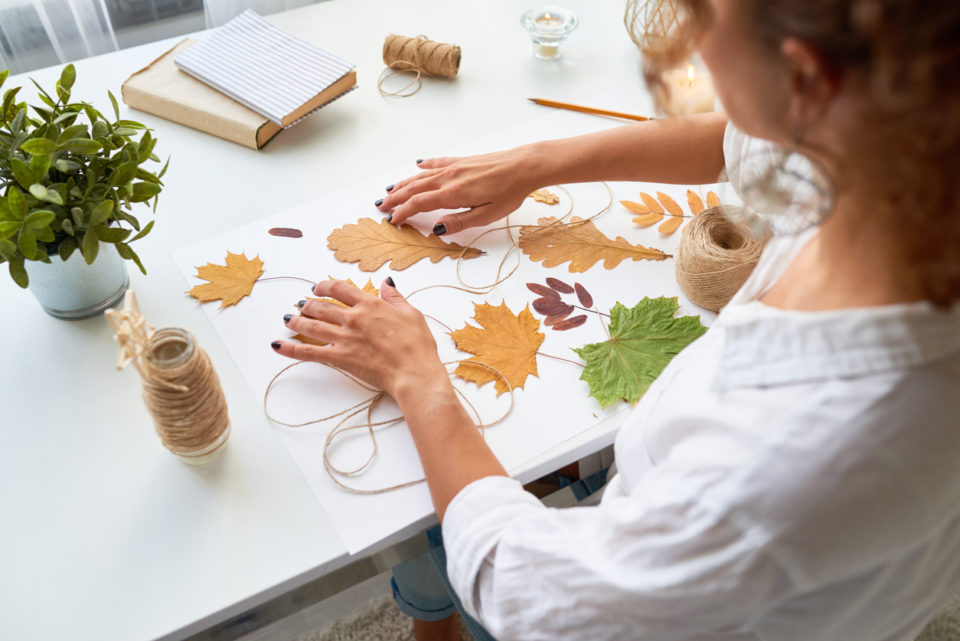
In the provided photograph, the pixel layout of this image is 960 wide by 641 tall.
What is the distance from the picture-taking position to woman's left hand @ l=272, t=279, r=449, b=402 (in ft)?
2.45

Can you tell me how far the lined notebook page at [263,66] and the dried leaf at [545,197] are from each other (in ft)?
1.02

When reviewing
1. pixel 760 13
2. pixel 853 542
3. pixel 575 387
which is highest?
pixel 760 13

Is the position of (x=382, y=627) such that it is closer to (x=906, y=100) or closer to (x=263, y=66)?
(x=263, y=66)

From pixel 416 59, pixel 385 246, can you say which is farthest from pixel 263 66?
pixel 385 246

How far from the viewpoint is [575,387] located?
78cm

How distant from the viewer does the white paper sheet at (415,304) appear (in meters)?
0.70

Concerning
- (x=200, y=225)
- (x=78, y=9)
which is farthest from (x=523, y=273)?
(x=78, y=9)

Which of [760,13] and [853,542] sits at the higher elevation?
[760,13]

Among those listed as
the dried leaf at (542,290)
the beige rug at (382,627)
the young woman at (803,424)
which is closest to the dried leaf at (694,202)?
the dried leaf at (542,290)

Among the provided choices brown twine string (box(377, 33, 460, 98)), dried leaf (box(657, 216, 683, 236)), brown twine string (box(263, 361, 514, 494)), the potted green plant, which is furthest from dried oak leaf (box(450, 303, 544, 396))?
brown twine string (box(377, 33, 460, 98))

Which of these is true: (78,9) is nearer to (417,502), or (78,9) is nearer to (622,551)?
(417,502)

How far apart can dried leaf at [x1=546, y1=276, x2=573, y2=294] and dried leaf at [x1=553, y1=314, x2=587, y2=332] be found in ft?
0.13

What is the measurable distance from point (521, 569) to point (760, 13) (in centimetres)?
42

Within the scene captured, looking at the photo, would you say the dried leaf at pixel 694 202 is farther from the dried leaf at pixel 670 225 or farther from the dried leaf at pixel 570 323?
the dried leaf at pixel 570 323
